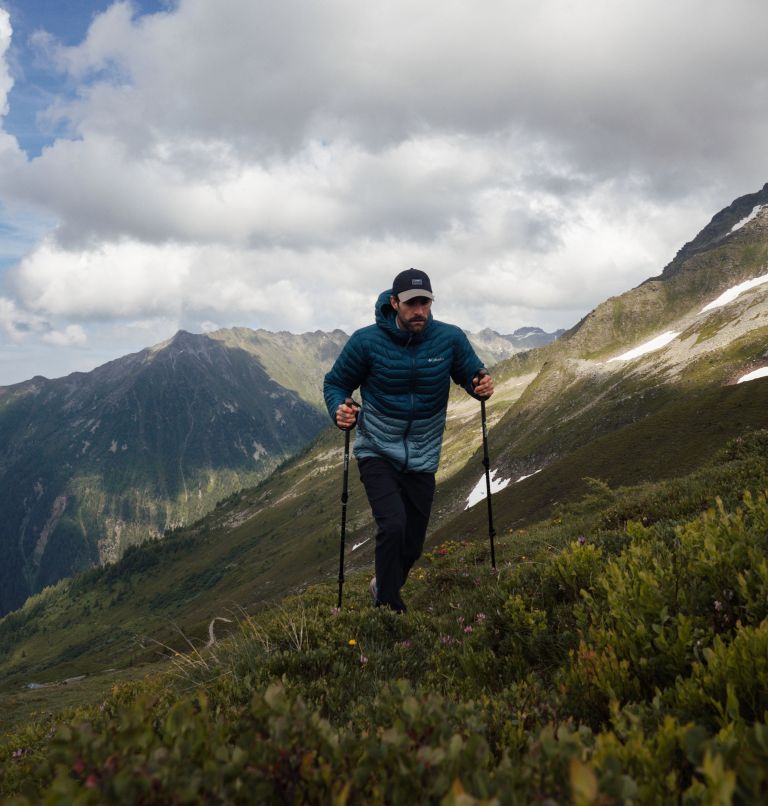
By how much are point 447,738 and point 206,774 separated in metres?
1.09

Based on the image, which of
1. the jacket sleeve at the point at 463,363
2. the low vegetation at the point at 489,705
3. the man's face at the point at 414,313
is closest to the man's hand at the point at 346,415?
the man's face at the point at 414,313

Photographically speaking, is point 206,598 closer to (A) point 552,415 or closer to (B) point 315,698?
(A) point 552,415

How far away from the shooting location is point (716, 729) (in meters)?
2.80

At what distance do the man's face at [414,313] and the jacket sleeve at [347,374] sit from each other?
76 centimetres

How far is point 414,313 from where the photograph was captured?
7352 mm

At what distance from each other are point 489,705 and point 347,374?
17.0 feet

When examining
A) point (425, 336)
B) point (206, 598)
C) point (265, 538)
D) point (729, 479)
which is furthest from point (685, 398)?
point (265, 538)

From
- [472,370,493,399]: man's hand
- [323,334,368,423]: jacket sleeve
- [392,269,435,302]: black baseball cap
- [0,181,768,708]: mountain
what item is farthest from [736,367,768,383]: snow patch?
[323,334,368,423]: jacket sleeve

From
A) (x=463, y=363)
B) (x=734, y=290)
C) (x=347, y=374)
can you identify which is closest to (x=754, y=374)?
(x=463, y=363)

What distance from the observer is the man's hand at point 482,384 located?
27.2 feet

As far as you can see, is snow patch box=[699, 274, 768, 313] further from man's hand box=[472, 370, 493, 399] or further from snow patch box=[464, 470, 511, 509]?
man's hand box=[472, 370, 493, 399]

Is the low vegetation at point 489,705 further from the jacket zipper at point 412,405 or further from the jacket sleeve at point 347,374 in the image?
the jacket sleeve at point 347,374

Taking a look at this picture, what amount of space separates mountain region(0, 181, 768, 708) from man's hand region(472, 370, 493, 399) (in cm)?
382

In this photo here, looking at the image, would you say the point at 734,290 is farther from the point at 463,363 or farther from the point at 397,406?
the point at 397,406
